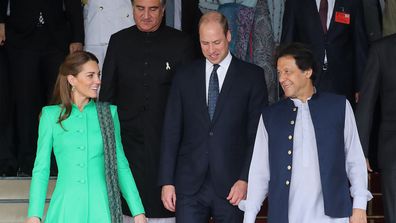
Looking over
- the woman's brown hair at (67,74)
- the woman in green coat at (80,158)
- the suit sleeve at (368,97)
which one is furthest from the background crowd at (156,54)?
the woman's brown hair at (67,74)

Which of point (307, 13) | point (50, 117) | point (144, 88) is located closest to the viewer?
point (50, 117)

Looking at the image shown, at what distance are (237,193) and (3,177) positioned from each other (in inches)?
84.1

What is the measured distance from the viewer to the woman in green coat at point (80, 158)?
4.91 m

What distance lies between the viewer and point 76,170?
4957 millimetres

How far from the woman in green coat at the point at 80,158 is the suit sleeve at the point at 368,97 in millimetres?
1277

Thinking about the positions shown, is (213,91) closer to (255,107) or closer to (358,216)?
(255,107)

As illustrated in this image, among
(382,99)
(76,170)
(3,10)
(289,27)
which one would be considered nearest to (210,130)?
(76,170)

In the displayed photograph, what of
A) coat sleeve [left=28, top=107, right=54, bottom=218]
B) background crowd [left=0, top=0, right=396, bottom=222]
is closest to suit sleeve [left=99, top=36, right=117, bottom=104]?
background crowd [left=0, top=0, right=396, bottom=222]

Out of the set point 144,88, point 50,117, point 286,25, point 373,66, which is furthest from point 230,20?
point 50,117

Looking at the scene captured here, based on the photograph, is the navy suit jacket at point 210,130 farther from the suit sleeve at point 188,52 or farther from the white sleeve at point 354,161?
the white sleeve at point 354,161

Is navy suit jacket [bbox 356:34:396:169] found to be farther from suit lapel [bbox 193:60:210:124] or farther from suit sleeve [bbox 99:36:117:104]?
suit sleeve [bbox 99:36:117:104]

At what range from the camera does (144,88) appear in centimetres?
586

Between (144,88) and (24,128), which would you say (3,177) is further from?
(144,88)

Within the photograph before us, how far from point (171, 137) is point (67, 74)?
0.72 meters
